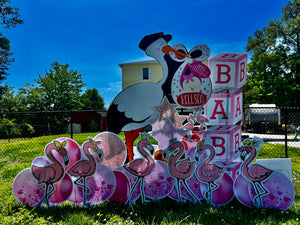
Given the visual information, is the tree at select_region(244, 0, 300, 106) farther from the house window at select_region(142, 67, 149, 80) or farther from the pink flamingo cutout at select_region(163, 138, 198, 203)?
the pink flamingo cutout at select_region(163, 138, 198, 203)

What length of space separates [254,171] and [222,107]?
102 cm

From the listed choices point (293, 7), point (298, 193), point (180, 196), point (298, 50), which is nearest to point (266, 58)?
point (298, 50)

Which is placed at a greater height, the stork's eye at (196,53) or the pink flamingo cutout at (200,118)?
the stork's eye at (196,53)

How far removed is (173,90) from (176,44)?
72 cm

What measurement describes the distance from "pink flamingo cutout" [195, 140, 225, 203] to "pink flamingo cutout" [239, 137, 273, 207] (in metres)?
0.33

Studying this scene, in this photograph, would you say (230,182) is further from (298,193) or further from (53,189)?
(53,189)

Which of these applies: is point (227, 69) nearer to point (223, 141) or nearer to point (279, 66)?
point (223, 141)

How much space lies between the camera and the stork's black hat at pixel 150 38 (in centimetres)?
309

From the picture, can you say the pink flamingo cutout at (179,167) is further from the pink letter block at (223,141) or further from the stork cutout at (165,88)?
the stork cutout at (165,88)

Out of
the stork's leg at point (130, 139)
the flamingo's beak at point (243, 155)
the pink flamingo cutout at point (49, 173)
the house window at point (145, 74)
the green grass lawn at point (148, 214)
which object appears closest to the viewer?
the green grass lawn at point (148, 214)

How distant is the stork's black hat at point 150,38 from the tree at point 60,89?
2263 centimetres

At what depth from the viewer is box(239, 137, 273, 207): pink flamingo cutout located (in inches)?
A: 110

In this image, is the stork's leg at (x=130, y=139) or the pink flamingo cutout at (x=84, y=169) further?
the stork's leg at (x=130, y=139)

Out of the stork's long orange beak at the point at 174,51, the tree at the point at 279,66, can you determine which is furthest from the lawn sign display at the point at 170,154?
the tree at the point at 279,66
